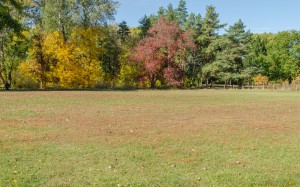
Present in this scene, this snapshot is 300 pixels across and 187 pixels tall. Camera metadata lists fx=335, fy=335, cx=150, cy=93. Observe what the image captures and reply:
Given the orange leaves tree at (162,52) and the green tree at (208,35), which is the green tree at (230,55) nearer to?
the green tree at (208,35)

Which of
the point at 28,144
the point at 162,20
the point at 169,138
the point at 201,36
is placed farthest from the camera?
the point at 201,36

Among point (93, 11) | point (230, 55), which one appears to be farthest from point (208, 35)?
point (93, 11)

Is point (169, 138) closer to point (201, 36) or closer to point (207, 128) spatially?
point (207, 128)

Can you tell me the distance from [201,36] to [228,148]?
61518 mm

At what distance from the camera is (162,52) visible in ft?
192

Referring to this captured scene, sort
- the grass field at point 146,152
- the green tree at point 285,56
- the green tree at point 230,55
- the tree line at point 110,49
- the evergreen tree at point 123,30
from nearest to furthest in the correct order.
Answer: the grass field at point 146,152
the tree line at point 110,49
the green tree at point 230,55
the evergreen tree at point 123,30
the green tree at point 285,56

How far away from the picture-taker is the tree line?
1922 inches

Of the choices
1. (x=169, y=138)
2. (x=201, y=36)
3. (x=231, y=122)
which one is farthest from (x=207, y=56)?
(x=169, y=138)

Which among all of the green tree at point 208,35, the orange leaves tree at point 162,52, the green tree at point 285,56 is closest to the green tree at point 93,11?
the orange leaves tree at point 162,52

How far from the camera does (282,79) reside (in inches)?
3157

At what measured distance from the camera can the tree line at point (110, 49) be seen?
4881 cm

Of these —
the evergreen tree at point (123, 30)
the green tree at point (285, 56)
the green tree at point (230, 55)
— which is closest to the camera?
the green tree at point (230, 55)

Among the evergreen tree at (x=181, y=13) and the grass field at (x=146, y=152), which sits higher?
the evergreen tree at (x=181, y=13)

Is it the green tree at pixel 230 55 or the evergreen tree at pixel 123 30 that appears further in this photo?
the evergreen tree at pixel 123 30
